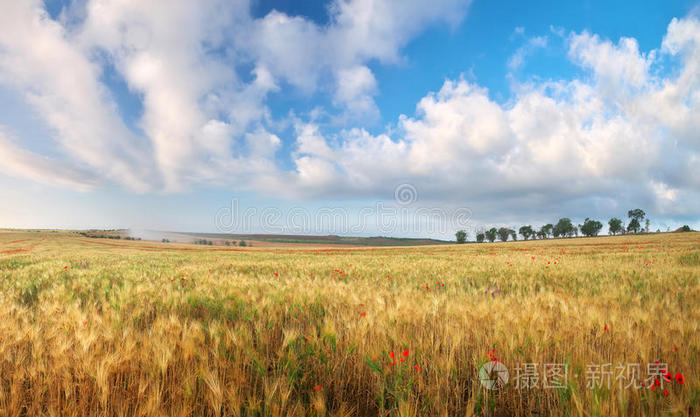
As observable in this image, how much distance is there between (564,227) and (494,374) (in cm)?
16445

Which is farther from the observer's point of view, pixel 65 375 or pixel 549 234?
pixel 549 234

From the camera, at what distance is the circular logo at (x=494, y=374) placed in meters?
1.74

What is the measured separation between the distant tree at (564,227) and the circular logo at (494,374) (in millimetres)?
164405

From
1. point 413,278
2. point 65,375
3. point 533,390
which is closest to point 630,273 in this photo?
point 413,278

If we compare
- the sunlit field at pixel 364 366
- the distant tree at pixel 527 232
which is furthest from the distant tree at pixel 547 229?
the sunlit field at pixel 364 366

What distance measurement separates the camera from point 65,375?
5.45ft

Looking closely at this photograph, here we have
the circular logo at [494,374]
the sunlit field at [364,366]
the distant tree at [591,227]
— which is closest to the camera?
the sunlit field at [364,366]

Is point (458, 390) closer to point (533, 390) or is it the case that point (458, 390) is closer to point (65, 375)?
point (533, 390)

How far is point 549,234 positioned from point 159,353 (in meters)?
176

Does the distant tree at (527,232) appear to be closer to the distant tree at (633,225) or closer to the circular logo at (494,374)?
the distant tree at (633,225)

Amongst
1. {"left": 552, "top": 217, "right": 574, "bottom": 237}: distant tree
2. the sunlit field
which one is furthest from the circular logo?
{"left": 552, "top": 217, "right": 574, "bottom": 237}: distant tree

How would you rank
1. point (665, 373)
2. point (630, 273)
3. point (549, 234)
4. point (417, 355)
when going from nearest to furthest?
1. point (665, 373)
2. point (417, 355)
3. point (630, 273)
4. point (549, 234)

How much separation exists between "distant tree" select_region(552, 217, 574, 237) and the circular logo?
164405 mm

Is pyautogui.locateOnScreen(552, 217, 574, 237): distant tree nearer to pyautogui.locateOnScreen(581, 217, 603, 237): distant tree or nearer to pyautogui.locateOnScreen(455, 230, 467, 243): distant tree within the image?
pyautogui.locateOnScreen(581, 217, 603, 237): distant tree
